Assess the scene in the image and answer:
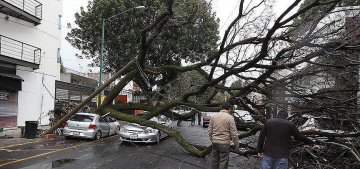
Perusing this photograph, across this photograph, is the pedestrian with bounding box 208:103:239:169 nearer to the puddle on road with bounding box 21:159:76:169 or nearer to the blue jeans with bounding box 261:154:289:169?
the blue jeans with bounding box 261:154:289:169

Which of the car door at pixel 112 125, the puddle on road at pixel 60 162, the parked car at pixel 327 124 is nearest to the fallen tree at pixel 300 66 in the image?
the parked car at pixel 327 124

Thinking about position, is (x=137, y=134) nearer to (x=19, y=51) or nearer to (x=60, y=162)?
(x=60, y=162)

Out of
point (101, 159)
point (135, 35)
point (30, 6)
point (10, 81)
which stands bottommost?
point (101, 159)

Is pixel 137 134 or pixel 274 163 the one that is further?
pixel 137 134

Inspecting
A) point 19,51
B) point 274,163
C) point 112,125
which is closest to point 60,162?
point 274,163

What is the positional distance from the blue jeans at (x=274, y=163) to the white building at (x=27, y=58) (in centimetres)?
1514

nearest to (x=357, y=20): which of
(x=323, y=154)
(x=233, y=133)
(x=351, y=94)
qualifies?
(x=351, y=94)

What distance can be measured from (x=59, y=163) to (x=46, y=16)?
15.7m

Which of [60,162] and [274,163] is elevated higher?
[274,163]

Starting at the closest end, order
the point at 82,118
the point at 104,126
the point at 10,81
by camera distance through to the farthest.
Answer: the point at 82,118 → the point at 104,126 → the point at 10,81

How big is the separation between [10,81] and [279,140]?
644 inches

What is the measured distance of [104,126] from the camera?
1473 centimetres

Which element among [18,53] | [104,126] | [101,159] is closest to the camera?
[101,159]

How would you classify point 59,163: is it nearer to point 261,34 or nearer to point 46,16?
point 261,34
